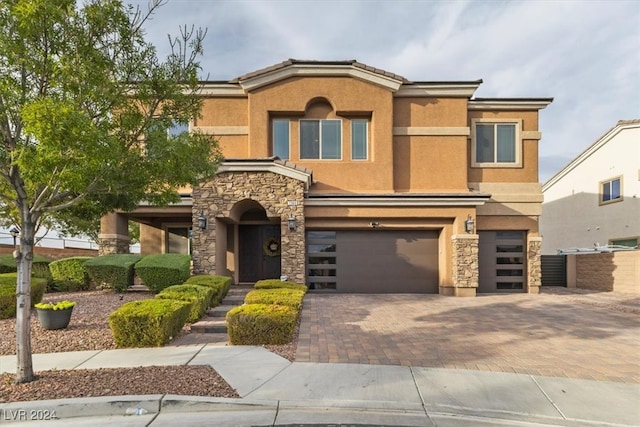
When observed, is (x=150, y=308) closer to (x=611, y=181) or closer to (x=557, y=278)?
(x=557, y=278)

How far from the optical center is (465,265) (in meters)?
13.3

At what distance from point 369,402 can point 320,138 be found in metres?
11.9

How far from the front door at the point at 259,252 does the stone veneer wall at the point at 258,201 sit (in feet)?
8.55

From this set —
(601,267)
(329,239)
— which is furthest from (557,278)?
(329,239)

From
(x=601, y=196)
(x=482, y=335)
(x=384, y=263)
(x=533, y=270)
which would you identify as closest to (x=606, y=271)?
(x=533, y=270)

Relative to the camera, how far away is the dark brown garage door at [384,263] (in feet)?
46.0

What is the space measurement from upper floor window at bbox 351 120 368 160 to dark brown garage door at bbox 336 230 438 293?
10.8 ft

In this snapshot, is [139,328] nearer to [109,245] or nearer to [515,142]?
[109,245]

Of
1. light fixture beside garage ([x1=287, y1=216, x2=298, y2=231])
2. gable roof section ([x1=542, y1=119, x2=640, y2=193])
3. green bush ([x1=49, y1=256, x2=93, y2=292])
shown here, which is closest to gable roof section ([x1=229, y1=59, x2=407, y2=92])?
light fixture beside garage ([x1=287, y1=216, x2=298, y2=231])

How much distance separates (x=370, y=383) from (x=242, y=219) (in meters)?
11.1

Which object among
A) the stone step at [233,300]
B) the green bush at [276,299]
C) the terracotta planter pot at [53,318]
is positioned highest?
the green bush at [276,299]

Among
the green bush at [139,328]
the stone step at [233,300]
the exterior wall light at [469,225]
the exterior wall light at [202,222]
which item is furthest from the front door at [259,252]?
the green bush at [139,328]

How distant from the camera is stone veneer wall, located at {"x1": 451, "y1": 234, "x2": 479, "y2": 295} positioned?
13.3 meters

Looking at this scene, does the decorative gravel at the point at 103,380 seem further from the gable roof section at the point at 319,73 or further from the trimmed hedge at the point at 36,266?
the gable roof section at the point at 319,73
